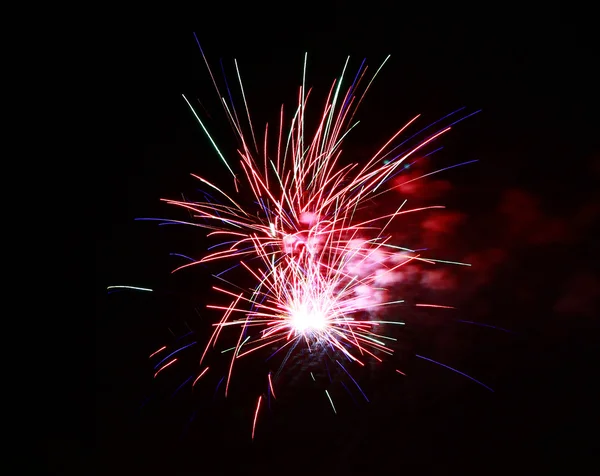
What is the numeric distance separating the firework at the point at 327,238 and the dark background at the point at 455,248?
12cm

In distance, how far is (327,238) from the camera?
2.33m

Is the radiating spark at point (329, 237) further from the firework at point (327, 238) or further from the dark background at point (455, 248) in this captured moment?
the dark background at point (455, 248)

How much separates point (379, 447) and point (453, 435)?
1.14 ft

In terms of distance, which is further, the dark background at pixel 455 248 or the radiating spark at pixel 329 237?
the radiating spark at pixel 329 237

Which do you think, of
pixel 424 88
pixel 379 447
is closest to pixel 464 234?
pixel 424 88

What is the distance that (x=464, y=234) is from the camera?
218 cm

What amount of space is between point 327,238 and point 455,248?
63cm

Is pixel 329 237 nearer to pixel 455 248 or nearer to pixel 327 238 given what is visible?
pixel 327 238

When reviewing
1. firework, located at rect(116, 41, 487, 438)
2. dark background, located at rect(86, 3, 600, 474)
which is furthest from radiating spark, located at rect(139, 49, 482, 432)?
dark background, located at rect(86, 3, 600, 474)

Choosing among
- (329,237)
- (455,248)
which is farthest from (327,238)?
(455,248)

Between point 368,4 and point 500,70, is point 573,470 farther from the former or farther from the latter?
point 368,4

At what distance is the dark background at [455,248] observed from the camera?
6.63 feet

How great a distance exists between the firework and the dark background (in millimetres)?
118

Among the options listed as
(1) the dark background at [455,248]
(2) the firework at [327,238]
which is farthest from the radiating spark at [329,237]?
(1) the dark background at [455,248]
